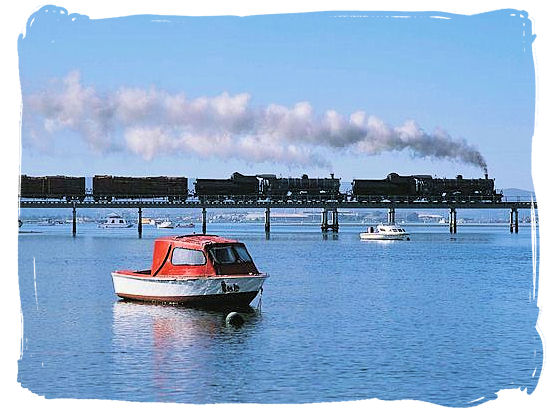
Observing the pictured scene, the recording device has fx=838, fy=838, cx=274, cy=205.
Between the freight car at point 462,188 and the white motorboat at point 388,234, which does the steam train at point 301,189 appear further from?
the white motorboat at point 388,234

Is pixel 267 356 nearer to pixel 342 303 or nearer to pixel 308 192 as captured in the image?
pixel 342 303

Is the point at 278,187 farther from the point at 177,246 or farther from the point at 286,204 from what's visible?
the point at 177,246

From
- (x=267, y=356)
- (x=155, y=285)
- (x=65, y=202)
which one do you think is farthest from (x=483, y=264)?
(x=65, y=202)

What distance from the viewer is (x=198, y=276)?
132 feet

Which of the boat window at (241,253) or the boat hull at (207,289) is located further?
the boat window at (241,253)

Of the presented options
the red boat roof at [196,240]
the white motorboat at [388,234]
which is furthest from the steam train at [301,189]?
the red boat roof at [196,240]

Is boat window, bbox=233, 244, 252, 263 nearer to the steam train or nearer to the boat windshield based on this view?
the boat windshield

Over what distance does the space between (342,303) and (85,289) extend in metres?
17.3

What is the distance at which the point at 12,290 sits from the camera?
1295 centimetres

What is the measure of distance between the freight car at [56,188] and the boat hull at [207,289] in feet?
354

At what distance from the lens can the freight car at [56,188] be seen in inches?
5719

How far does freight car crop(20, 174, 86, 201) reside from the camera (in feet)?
477

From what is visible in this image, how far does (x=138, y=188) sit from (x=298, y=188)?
29879mm

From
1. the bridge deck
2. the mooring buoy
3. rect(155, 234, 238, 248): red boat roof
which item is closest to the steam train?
the bridge deck
